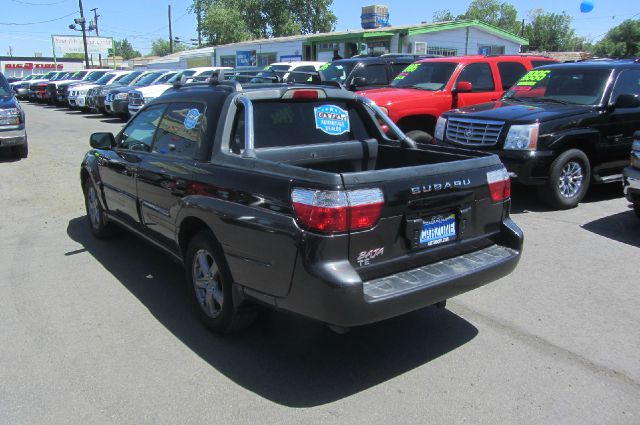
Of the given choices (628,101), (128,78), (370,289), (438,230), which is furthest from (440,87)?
(128,78)

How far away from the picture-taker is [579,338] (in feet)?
12.8

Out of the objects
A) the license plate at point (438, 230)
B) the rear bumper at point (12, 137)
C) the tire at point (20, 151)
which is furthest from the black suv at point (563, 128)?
the tire at point (20, 151)

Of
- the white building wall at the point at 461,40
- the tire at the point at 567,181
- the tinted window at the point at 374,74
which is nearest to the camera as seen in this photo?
the tire at the point at 567,181

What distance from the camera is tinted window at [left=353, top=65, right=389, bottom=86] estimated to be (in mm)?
12156

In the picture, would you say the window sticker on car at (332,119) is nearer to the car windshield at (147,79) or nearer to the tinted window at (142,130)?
the tinted window at (142,130)

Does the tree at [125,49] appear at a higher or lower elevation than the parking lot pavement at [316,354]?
higher

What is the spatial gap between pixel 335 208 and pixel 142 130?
293 centimetres

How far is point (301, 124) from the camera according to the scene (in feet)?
14.4

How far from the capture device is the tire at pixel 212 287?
3.71m

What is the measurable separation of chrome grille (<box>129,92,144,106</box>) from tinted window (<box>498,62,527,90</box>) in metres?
12.2

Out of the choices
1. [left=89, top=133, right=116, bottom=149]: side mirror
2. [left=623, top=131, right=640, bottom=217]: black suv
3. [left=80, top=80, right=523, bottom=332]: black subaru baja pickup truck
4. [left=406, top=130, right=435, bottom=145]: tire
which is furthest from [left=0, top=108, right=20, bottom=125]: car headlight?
[left=623, top=131, right=640, bottom=217]: black suv

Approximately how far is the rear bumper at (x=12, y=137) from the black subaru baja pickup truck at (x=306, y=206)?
7.92 metres

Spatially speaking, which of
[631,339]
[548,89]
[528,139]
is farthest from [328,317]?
[548,89]

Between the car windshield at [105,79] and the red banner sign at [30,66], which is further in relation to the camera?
the red banner sign at [30,66]
